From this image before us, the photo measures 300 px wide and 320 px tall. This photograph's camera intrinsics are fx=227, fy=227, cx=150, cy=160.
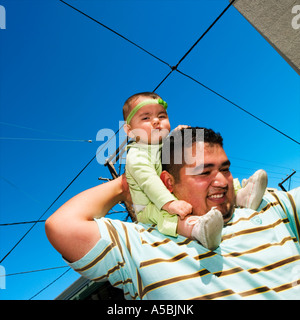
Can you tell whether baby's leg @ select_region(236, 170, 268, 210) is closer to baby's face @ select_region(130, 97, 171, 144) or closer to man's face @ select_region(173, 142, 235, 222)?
man's face @ select_region(173, 142, 235, 222)

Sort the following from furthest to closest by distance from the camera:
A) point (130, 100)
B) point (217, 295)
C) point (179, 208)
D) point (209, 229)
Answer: point (130, 100) → point (179, 208) → point (209, 229) → point (217, 295)

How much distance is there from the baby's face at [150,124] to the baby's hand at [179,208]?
663mm

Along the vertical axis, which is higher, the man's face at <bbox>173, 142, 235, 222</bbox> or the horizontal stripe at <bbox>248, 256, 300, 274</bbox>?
the man's face at <bbox>173, 142, 235, 222</bbox>

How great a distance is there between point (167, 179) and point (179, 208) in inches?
12.1

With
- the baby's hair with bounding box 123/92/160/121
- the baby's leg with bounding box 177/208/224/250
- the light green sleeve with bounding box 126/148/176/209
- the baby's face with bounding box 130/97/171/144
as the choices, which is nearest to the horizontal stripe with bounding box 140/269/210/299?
the baby's leg with bounding box 177/208/224/250

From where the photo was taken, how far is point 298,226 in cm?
132

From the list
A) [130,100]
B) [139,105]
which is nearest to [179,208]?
[139,105]

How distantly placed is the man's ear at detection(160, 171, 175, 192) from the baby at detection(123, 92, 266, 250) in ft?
0.13

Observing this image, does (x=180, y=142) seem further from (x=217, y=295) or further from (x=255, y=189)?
(x=217, y=295)

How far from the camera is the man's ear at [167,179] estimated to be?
1.53m

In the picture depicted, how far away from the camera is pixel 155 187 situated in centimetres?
144

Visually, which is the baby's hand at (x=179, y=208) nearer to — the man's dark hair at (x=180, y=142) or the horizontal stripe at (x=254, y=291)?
the man's dark hair at (x=180, y=142)

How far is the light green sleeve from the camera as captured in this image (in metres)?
1.40
